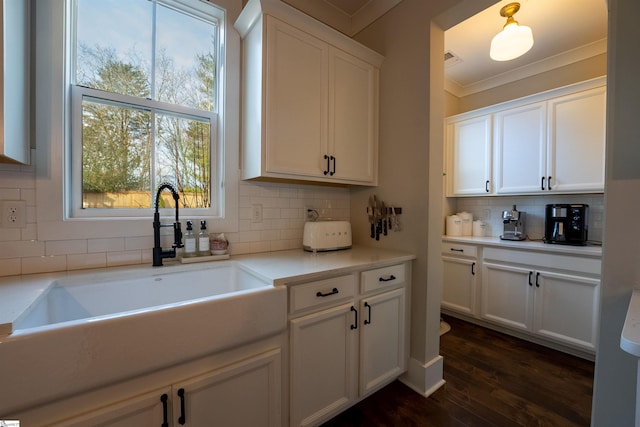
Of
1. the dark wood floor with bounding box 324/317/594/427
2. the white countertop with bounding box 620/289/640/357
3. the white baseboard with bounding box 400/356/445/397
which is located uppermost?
the white countertop with bounding box 620/289/640/357

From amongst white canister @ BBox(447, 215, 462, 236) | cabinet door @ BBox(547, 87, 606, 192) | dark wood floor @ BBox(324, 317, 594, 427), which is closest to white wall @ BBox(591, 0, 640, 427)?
dark wood floor @ BBox(324, 317, 594, 427)

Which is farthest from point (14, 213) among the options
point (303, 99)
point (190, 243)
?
point (303, 99)

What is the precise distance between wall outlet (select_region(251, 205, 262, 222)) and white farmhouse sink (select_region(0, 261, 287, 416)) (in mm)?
523

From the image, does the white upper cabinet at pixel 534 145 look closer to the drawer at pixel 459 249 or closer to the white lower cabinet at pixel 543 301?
the drawer at pixel 459 249

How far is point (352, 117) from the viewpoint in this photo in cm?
189

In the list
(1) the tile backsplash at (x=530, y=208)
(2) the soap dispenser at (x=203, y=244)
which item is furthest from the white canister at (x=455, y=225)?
(2) the soap dispenser at (x=203, y=244)

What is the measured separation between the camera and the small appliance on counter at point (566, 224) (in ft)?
7.25

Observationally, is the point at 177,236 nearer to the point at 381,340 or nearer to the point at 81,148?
the point at 81,148

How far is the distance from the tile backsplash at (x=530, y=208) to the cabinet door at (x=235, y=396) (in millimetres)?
2772

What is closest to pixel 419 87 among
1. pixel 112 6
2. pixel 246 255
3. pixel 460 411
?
pixel 246 255

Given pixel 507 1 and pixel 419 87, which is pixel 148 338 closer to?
pixel 419 87

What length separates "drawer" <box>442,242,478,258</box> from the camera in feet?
8.59

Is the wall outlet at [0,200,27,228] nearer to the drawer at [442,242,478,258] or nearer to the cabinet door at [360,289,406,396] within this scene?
the cabinet door at [360,289,406,396]

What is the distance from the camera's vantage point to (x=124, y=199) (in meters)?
1.47
